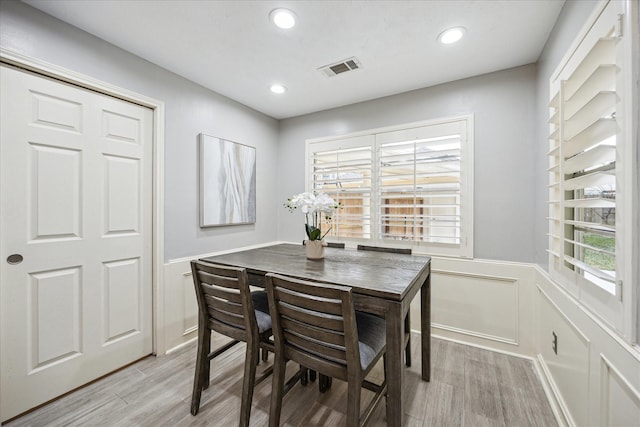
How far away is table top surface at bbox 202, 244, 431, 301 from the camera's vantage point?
1.33m

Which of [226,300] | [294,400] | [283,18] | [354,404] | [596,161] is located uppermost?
[283,18]

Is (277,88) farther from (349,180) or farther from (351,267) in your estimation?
(351,267)

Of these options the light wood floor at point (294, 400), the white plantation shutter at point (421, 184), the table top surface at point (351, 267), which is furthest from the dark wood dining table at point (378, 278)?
→ the white plantation shutter at point (421, 184)

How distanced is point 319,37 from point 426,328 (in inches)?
89.4

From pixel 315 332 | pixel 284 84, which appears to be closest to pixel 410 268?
pixel 315 332

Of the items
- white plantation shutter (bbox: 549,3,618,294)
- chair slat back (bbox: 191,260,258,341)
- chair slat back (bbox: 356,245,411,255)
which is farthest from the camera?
chair slat back (bbox: 356,245,411,255)

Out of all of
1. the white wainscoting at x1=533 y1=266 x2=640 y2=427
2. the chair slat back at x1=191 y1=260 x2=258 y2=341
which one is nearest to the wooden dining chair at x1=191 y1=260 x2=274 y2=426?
the chair slat back at x1=191 y1=260 x2=258 y2=341

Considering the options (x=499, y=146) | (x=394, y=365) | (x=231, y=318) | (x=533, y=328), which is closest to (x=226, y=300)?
(x=231, y=318)

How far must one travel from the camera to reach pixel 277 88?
274cm

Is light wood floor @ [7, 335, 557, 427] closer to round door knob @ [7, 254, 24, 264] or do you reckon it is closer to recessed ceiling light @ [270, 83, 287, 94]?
round door knob @ [7, 254, 24, 264]

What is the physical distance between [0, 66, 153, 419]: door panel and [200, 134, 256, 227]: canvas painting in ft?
1.62

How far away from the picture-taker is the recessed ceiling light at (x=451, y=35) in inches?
72.4

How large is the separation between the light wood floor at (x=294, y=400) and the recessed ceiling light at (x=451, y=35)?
8.30ft

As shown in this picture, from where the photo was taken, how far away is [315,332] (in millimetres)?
1264
